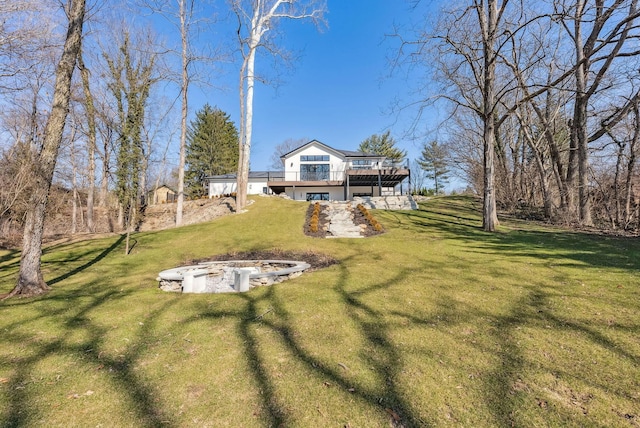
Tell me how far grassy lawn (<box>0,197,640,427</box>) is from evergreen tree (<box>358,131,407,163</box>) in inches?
1441

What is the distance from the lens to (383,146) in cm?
4325

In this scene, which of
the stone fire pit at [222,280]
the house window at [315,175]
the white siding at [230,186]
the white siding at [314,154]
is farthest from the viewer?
the white siding at [230,186]

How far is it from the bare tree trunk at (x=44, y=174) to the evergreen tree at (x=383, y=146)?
3857 cm

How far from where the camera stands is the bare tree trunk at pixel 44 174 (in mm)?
5730

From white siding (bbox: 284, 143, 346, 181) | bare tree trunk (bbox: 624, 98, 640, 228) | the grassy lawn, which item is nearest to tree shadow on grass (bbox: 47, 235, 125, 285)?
the grassy lawn

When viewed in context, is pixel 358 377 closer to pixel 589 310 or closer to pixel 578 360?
pixel 578 360

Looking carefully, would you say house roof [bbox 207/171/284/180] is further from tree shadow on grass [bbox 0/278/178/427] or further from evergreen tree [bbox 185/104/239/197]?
tree shadow on grass [bbox 0/278/178/427]

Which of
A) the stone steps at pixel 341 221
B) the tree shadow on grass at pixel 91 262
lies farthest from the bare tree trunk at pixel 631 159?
the tree shadow on grass at pixel 91 262

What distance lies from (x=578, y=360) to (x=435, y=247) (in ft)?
19.6

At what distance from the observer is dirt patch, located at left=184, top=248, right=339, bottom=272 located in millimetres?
8820

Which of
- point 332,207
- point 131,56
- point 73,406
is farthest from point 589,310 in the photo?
point 131,56

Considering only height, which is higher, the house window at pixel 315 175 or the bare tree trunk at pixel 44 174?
the house window at pixel 315 175

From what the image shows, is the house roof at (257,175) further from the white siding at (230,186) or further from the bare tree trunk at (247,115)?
the bare tree trunk at (247,115)

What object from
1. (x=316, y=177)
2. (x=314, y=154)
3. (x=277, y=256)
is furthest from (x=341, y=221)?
(x=314, y=154)
